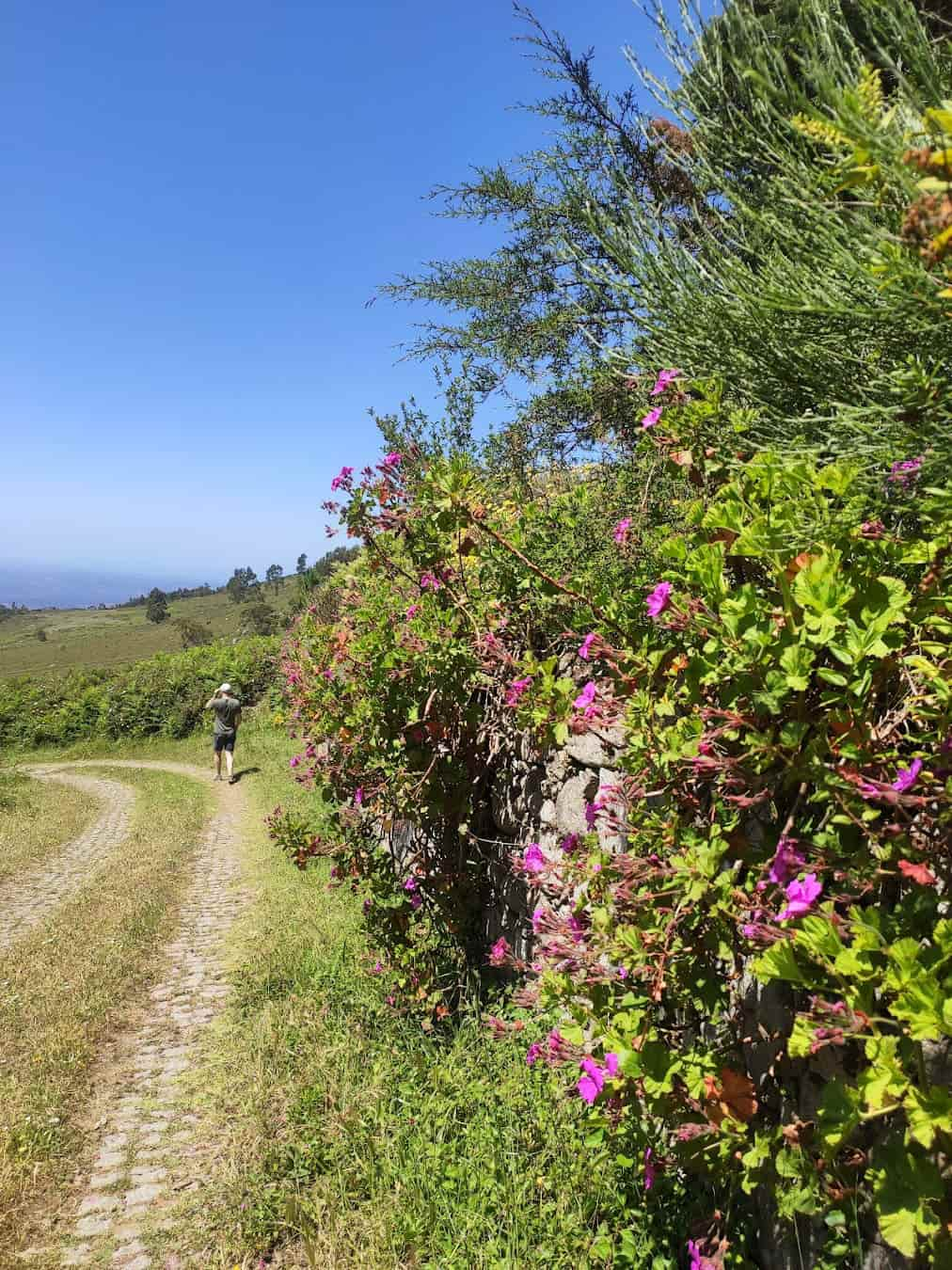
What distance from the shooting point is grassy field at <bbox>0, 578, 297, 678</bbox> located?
252 ft

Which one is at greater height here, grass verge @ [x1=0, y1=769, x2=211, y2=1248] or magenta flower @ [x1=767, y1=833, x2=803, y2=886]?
magenta flower @ [x1=767, y1=833, x2=803, y2=886]

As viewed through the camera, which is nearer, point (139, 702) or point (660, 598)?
point (660, 598)

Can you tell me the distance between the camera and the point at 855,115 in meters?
1.42

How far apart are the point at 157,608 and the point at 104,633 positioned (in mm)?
9589

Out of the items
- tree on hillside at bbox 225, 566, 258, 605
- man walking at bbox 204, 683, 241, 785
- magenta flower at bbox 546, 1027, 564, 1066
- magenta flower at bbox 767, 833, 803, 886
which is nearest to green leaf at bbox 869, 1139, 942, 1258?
magenta flower at bbox 767, 833, 803, 886

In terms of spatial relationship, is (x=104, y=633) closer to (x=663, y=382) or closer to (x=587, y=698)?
(x=587, y=698)

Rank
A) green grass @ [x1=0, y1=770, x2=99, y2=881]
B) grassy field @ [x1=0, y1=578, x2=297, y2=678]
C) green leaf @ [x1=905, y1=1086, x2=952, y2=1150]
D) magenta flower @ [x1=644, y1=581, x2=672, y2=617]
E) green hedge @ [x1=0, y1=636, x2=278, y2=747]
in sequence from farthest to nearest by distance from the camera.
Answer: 1. grassy field @ [x1=0, y1=578, x2=297, y2=678]
2. green hedge @ [x1=0, y1=636, x2=278, y2=747]
3. green grass @ [x1=0, y1=770, x2=99, y2=881]
4. magenta flower @ [x1=644, y1=581, x2=672, y2=617]
5. green leaf @ [x1=905, y1=1086, x2=952, y2=1150]

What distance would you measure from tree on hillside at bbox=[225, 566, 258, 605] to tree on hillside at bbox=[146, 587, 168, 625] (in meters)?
9.49

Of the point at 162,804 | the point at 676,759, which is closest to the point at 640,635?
the point at 676,759

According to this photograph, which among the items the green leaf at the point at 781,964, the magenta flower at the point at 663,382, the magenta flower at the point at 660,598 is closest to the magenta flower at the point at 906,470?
the magenta flower at the point at 660,598

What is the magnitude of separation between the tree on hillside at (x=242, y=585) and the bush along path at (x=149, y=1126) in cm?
9086

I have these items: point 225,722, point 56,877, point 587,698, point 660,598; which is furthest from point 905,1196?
point 225,722

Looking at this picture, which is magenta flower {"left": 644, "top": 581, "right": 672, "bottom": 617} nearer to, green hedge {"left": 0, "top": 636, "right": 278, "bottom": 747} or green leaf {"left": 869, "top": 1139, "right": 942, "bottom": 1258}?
green leaf {"left": 869, "top": 1139, "right": 942, "bottom": 1258}

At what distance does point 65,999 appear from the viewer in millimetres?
5391
